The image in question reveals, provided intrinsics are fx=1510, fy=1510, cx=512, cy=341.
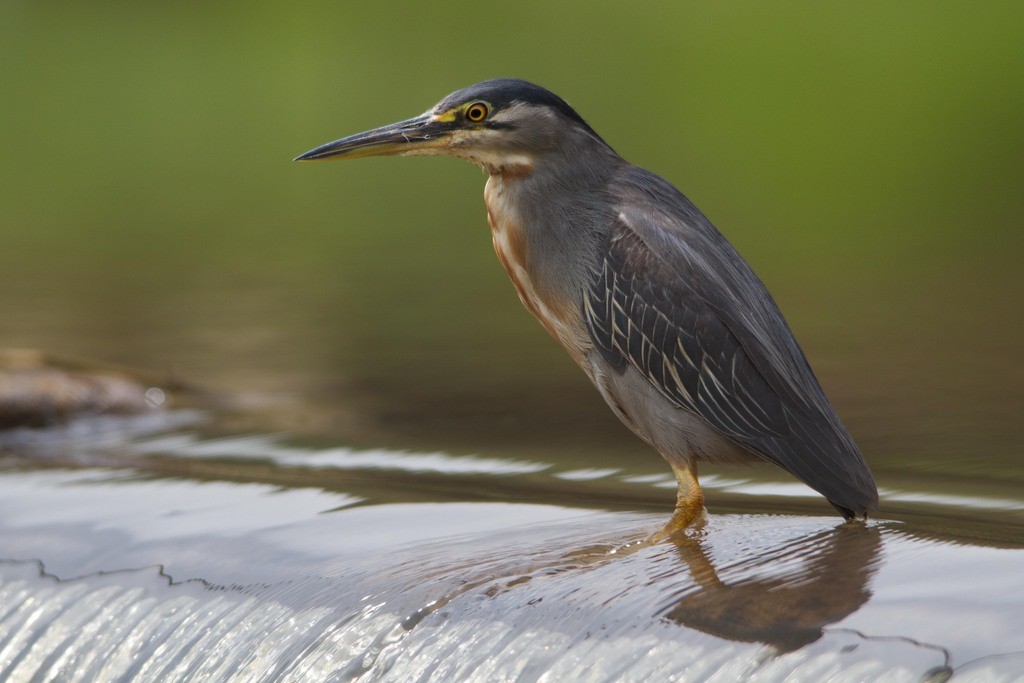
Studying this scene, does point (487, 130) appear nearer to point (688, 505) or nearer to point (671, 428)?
point (671, 428)

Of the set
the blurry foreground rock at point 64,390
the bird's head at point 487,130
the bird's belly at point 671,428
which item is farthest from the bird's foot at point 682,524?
the blurry foreground rock at point 64,390

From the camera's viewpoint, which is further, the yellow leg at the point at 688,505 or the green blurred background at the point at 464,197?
the green blurred background at the point at 464,197

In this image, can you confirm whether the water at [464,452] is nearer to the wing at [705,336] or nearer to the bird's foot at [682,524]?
the bird's foot at [682,524]

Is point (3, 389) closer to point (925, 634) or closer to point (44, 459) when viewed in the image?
point (44, 459)

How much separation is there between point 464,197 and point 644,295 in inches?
452

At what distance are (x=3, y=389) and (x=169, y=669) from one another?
2.83m

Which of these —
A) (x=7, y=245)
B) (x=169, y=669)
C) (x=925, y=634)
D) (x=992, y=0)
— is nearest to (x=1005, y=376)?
(x=925, y=634)

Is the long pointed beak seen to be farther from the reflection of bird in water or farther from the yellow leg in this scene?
the reflection of bird in water

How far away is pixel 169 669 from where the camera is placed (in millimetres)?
3568

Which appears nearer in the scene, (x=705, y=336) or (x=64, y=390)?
(x=705, y=336)

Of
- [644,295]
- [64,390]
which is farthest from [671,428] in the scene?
[64,390]

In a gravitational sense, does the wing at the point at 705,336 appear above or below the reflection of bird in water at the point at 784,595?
above

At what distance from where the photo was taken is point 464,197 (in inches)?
602

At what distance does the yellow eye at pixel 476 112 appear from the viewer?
4.12m
